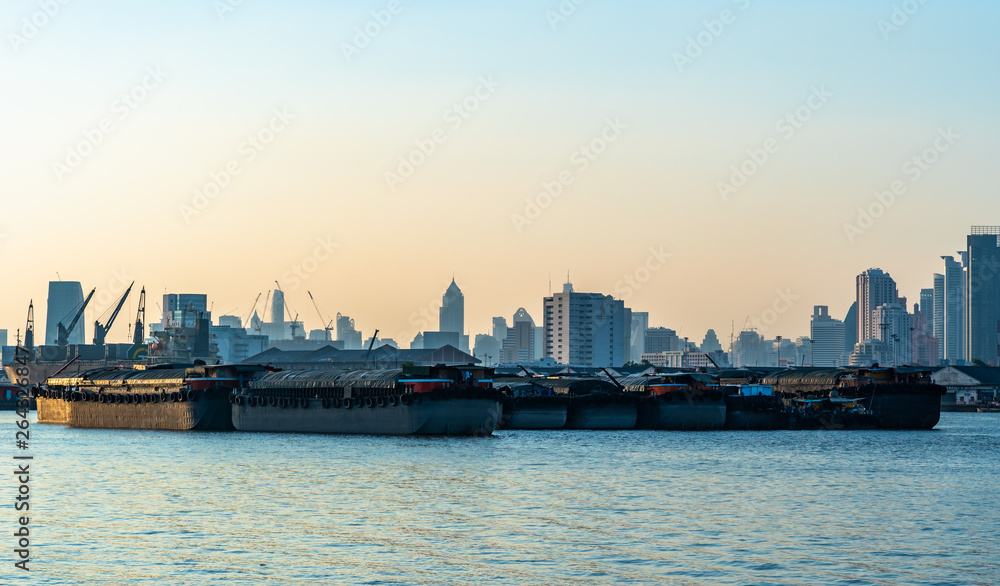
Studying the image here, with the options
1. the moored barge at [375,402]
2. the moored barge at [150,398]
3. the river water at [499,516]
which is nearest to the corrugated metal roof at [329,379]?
the moored barge at [375,402]

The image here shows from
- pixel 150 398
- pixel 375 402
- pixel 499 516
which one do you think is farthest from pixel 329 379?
pixel 499 516

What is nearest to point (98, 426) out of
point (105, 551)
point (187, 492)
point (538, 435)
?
point (538, 435)

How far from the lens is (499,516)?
5125 cm

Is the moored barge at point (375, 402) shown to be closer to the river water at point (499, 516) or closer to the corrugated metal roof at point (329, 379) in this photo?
the corrugated metal roof at point (329, 379)

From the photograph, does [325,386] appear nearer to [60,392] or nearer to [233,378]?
[233,378]

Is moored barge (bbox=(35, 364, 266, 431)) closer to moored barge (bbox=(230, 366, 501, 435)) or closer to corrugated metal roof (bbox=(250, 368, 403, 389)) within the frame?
moored barge (bbox=(230, 366, 501, 435))

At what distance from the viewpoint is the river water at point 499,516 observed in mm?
39344

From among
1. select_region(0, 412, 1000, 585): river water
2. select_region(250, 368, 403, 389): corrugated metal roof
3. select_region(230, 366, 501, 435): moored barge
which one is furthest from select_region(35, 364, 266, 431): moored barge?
select_region(0, 412, 1000, 585): river water

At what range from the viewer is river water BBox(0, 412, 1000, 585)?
3934 cm

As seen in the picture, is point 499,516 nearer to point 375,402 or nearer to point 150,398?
point 375,402

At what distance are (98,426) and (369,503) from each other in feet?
271

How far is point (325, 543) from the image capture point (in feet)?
145

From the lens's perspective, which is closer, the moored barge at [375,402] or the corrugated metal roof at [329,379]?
the moored barge at [375,402]

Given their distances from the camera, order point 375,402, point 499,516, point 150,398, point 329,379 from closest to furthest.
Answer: point 499,516, point 375,402, point 329,379, point 150,398
